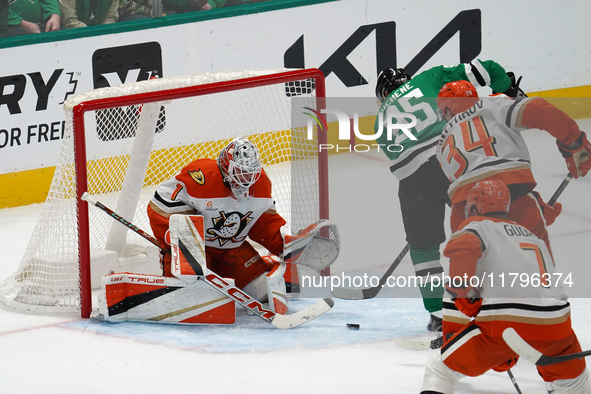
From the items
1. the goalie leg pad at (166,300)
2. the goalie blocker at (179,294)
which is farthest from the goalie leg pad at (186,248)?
the goalie leg pad at (166,300)

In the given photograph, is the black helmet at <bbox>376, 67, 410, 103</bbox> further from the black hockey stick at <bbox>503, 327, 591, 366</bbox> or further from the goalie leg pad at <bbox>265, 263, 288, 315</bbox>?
the black hockey stick at <bbox>503, 327, 591, 366</bbox>

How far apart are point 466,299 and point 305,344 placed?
90 centimetres

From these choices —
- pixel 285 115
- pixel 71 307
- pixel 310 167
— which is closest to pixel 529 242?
pixel 310 167

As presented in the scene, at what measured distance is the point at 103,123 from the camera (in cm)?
403

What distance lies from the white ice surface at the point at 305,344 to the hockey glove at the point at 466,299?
1.22 feet

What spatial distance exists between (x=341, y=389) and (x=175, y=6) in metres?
3.25

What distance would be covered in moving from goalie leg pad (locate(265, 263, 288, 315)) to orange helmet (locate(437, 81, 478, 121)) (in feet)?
3.10

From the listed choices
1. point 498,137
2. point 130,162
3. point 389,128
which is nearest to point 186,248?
point 130,162

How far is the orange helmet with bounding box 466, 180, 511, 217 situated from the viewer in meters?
2.42

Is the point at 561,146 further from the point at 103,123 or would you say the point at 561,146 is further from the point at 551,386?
the point at 103,123

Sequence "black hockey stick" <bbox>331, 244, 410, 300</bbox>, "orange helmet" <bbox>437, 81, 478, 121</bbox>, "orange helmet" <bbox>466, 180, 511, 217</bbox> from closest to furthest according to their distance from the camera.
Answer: "orange helmet" <bbox>466, 180, 511, 217</bbox> → "orange helmet" <bbox>437, 81, 478, 121</bbox> → "black hockey stick" <bbox>331, 244, 410, 300</bbox>

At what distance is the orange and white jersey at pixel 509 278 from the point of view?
231 centimetres

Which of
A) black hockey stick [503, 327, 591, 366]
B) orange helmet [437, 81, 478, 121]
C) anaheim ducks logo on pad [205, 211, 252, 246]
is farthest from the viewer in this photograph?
anaheim ducks logo on pad [205, 211, 252, 246]

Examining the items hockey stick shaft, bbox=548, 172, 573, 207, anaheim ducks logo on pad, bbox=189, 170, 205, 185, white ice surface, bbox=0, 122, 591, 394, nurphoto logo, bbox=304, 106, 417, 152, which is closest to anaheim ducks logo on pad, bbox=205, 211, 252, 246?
anaheim ducks logo on pad, bbox=189, 170, 205, 185
